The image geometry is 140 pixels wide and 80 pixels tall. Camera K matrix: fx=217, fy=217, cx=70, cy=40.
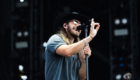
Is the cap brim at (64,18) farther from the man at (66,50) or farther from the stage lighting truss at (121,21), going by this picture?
the stage lighting truss at (121,21)

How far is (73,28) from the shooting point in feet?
7.39

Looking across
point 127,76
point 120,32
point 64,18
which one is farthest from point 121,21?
point 64,18

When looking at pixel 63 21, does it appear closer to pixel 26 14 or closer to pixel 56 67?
pixel 56 67

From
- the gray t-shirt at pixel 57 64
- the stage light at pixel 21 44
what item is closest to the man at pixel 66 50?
the gray t-shirt at pixel 57 64

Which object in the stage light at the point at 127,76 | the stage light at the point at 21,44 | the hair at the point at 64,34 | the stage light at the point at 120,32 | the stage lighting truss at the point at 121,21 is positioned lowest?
the stage light at the point at 127,76

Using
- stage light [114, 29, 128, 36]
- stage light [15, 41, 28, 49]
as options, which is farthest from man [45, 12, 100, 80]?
stage light [15, 41, 28, 49]

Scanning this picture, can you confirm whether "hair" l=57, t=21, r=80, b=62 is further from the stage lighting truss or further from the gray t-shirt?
the stage lighting truss

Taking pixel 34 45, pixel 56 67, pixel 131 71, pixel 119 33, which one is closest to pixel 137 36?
pixel 119 33

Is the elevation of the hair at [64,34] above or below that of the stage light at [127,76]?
above

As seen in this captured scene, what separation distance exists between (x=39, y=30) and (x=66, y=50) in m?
2.87

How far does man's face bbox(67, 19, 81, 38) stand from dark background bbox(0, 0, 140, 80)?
84.4 inches

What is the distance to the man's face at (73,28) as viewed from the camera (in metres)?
2.20

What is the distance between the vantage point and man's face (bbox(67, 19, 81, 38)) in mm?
2200

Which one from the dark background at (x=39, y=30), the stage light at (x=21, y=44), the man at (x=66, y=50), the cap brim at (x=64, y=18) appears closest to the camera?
the man at (x=66, y=50)
